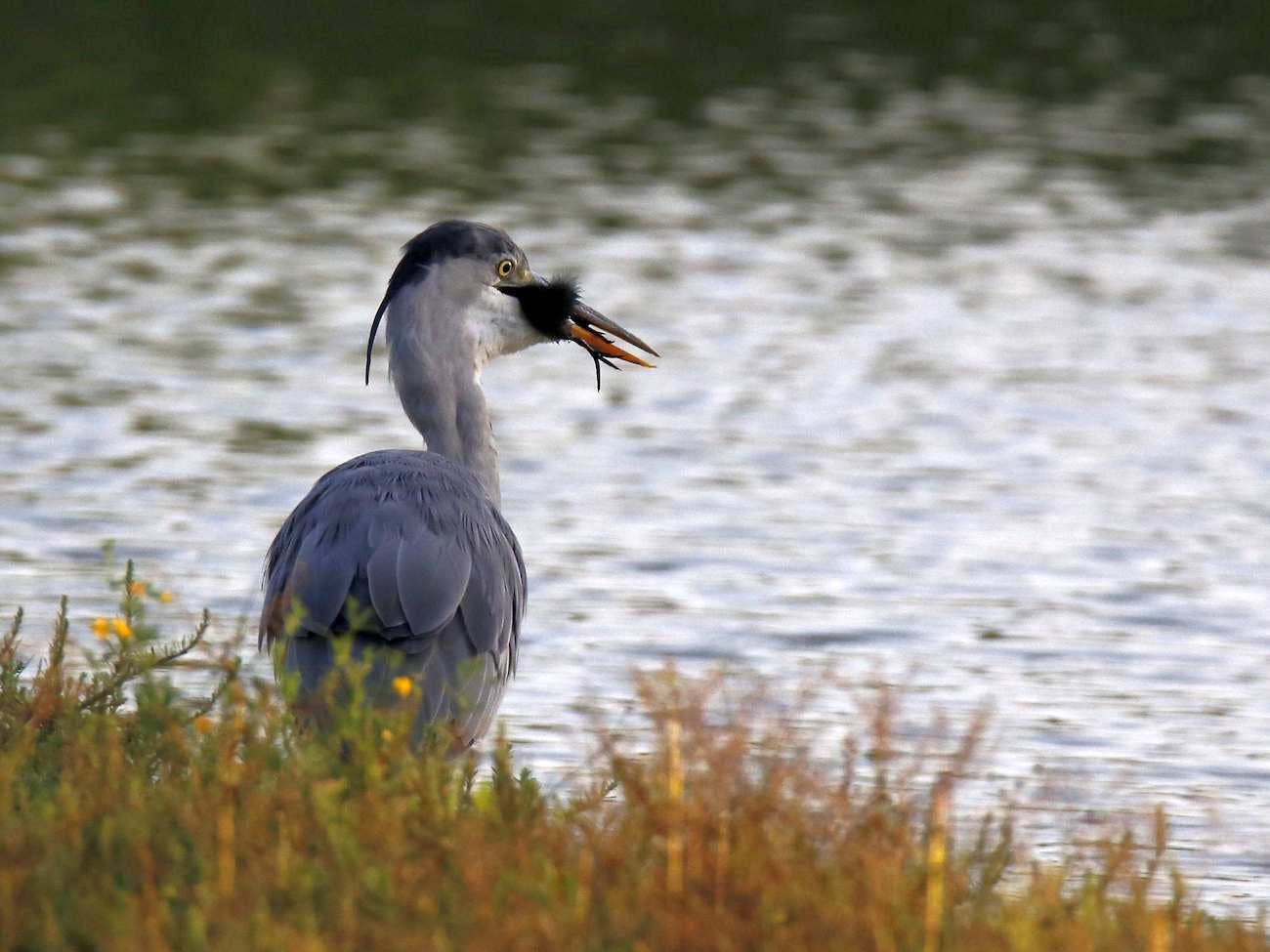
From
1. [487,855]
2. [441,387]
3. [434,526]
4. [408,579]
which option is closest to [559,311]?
[441,387]

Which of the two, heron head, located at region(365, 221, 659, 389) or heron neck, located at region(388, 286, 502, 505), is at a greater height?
heron head, located at region(365, 221, 659, 389)

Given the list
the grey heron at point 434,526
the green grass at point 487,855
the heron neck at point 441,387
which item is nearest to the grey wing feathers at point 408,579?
the grey heron at point 434,526

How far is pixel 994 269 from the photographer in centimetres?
Answer: 1739

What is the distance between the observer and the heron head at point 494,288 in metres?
8.14

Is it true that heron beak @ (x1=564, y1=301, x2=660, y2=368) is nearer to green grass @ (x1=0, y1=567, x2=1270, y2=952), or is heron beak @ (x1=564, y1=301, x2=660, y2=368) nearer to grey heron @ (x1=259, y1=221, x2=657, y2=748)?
grey heron @ (x1=259, y1=221, x2=657, y2=748)

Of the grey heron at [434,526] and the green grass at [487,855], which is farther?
the grey heron at [434,526]

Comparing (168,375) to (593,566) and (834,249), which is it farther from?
(834,249)

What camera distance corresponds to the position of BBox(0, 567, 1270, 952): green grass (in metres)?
4.64

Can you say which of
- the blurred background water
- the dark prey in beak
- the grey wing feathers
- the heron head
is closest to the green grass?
the blurred background water

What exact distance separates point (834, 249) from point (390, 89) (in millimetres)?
6661

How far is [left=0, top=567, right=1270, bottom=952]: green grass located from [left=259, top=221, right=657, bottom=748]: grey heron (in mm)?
306

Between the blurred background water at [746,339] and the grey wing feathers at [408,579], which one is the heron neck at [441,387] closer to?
the grey wing feathers at [408,579]

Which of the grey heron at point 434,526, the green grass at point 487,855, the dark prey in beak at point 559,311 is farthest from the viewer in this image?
the dark prey in beak at point 559,311

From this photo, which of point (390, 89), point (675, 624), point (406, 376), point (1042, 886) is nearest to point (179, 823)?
point (1042, 886)
